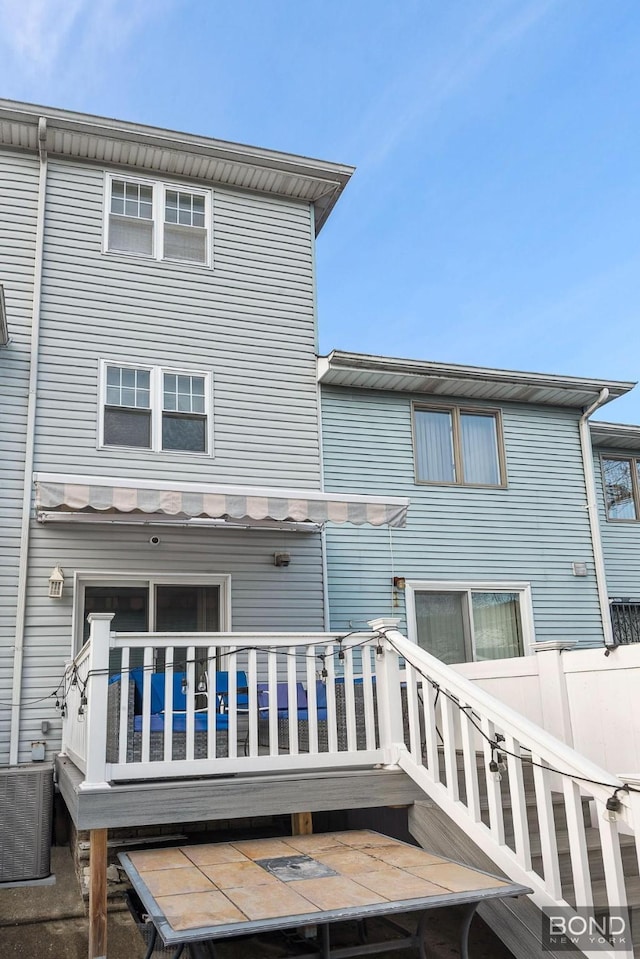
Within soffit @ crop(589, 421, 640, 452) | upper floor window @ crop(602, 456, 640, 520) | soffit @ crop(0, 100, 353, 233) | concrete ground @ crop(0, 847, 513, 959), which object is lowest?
concrete ground @ crop(0, 847, 513, 959)

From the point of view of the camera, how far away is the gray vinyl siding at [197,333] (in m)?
9.03

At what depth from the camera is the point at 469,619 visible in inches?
404

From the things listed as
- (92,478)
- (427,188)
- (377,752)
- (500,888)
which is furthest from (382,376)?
(427,188)

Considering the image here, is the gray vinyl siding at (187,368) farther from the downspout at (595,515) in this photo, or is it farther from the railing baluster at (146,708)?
the downspout at (595,515)

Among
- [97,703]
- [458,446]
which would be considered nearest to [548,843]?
[97,703]

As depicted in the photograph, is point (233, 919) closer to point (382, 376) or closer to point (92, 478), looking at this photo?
point (92, 478)

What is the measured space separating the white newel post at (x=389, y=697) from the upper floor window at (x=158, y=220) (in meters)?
5.88

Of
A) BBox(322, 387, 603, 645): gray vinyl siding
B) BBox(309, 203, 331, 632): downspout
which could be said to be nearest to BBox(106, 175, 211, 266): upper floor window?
BBox(309, 203, 331, 632): downspout

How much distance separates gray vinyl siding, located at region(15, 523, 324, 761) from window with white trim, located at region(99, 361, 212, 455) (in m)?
1.06

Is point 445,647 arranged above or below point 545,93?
below

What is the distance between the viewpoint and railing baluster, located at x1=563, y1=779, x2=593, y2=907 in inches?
156

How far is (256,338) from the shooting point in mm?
10078

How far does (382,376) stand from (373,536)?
79.7 inches
